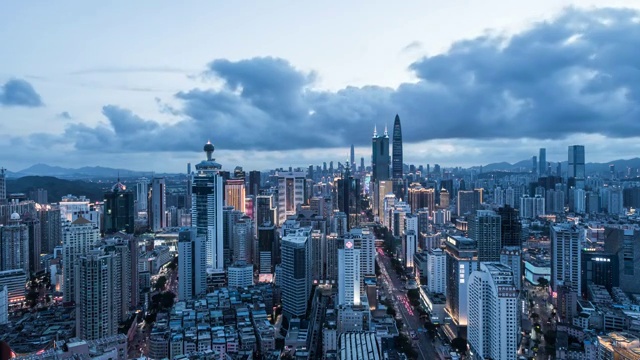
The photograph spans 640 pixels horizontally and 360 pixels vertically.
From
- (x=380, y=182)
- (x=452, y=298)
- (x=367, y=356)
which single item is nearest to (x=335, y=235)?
(x=452, y=298)

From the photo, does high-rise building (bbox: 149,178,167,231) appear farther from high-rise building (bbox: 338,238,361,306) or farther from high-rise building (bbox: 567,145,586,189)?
high-rise building (bbox: 567,145,586,189)

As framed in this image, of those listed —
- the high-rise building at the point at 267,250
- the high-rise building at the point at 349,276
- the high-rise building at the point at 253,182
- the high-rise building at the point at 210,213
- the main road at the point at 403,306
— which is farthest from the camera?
the high-rise building at the point at 253,182

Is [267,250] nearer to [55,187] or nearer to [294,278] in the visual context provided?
[294,278]

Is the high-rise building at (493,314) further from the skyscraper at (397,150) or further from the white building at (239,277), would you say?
the skyscraper at (397,150)

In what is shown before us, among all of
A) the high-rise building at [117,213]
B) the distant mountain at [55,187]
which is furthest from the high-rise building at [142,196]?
the high-rise building at [117,213]

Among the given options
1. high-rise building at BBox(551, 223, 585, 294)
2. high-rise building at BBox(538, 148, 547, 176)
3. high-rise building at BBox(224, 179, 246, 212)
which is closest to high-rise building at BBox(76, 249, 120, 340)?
high-rise building at BBox(551, 223, 585, 294)

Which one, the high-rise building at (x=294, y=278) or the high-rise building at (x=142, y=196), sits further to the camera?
the high-rise building at (x=142, y=196)
